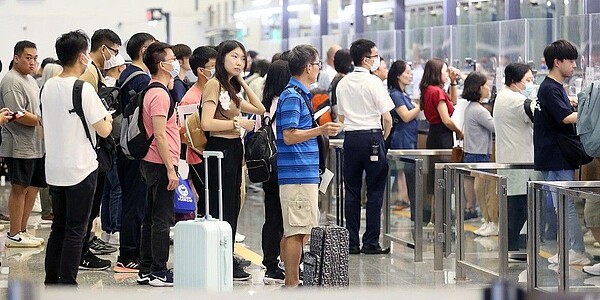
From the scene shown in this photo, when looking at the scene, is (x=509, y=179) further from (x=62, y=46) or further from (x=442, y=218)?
(x=62, y=46)

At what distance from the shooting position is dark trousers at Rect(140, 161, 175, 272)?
708 cm

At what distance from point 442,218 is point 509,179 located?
2.52 ft

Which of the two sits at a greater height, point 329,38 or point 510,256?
point 329,38

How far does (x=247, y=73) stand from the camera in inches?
600

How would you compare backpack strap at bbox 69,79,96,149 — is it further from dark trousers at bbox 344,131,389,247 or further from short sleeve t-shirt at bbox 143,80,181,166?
dark trousers at bbox 344,131,389,247

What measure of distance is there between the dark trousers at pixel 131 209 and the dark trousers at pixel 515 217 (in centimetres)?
254

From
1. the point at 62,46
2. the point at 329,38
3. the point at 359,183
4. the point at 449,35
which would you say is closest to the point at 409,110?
the point at 359,183

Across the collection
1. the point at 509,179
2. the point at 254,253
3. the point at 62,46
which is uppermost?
the point at 62,46

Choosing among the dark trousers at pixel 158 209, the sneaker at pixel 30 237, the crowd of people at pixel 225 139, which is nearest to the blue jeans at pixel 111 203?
the crowd of people at pixel 225 139

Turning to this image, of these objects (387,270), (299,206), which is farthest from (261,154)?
(387,270)

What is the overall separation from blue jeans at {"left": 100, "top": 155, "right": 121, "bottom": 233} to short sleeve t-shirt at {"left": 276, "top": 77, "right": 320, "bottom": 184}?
2.84m

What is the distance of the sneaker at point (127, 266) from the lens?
7.94m

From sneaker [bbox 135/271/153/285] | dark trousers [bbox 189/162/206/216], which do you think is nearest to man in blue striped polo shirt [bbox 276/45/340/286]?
sneaker [bbox 135/271/153/285]

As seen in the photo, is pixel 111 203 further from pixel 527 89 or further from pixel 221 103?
pixel 527 89
